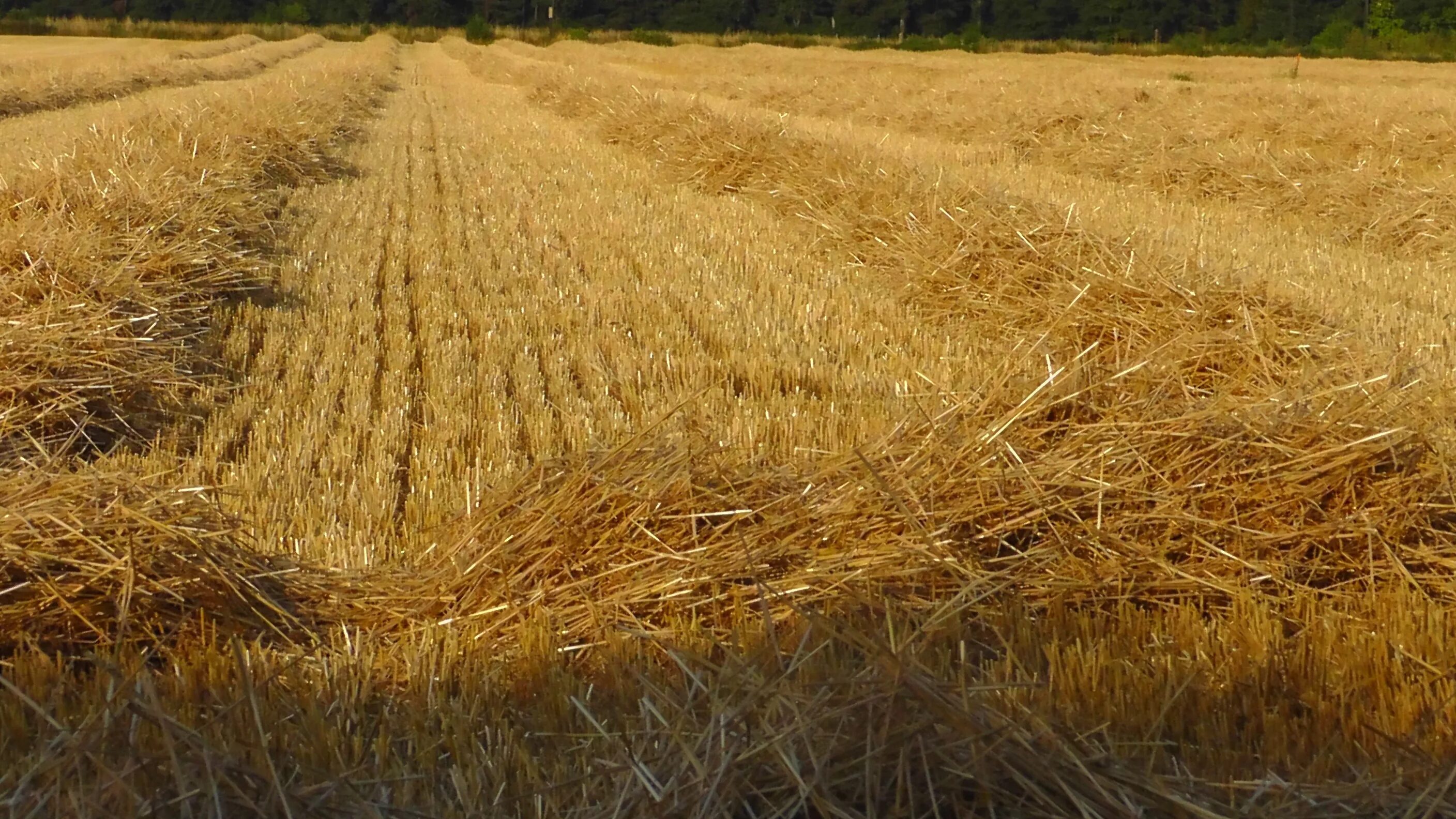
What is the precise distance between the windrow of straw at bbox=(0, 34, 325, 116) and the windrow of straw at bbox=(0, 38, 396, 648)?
1105cm

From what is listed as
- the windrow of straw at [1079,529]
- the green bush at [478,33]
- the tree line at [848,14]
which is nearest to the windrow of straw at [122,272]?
the windrow of straw at [1079,529]

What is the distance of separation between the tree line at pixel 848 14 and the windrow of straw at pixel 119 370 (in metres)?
53.9

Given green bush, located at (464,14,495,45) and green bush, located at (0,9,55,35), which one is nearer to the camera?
green bush, located at (0,9,55,35)

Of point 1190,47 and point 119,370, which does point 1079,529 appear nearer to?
point 119,370

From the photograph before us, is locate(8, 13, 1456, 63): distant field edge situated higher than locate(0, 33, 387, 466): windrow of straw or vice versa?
locate(8, 13, 1456, 63): distant field edge

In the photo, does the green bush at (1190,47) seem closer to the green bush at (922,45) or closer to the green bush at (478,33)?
the green bush at (922,45)

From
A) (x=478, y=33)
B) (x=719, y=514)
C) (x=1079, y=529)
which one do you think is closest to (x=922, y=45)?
(x=478, y=33)

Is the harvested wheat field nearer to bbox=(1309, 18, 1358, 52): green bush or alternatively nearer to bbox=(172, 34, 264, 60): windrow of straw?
bbox=(172, 34, 264, 60): windrow of straw

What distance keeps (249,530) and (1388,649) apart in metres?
3.11

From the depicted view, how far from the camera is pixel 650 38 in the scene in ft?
181

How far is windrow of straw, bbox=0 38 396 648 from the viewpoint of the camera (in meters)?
3.13

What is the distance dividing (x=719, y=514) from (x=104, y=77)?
24.3 metres

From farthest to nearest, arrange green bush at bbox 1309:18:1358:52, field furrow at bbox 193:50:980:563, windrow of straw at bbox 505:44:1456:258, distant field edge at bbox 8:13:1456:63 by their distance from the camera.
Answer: green bush at bbox 1309:18:1358:52, distant field edge at bbox 8:13:1456:63, windrow of straw at bbox 505:44:1456:258, field furrow at bbox 193:50:980:563

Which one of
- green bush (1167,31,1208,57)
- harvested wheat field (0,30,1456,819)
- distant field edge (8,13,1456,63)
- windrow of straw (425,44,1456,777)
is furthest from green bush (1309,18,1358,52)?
windrow of straw (425,44,1456,777)
